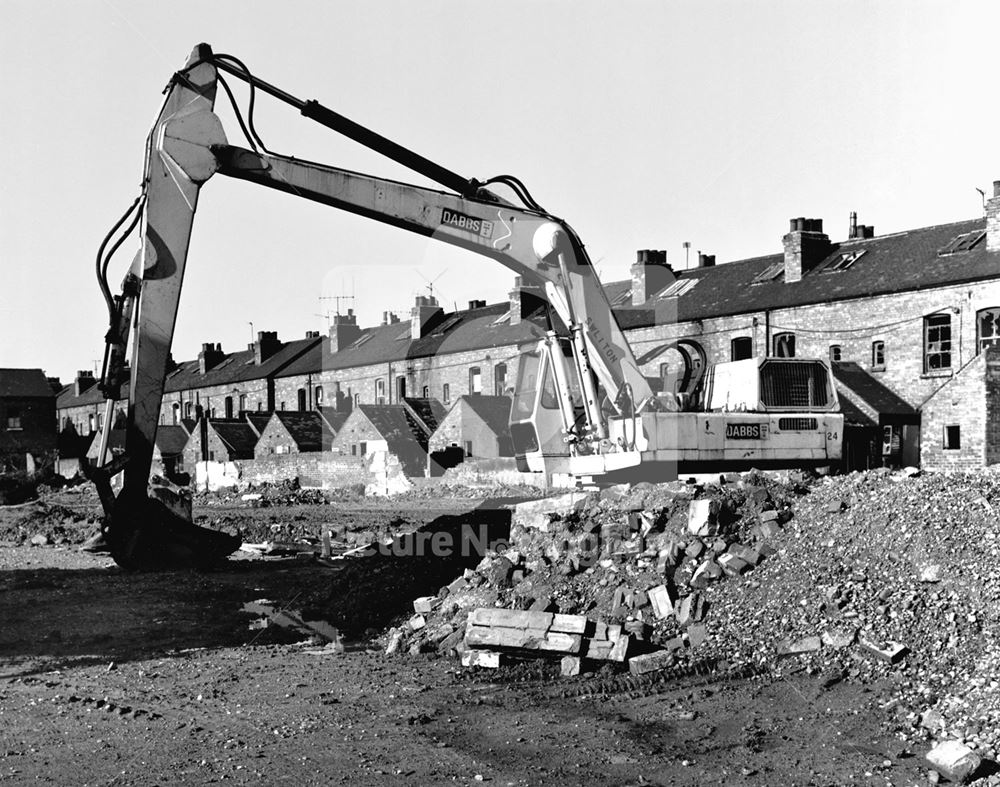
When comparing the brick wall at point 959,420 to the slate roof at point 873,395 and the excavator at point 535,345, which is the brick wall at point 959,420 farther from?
the excavator at point 535,345

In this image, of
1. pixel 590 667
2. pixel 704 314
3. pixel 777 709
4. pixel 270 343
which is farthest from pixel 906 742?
pixel 270 343

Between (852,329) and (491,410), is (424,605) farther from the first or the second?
(491,410)

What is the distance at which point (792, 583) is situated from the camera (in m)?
10.7

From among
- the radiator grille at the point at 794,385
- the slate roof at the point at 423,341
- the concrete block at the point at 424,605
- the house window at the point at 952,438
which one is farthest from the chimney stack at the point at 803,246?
the concrete block at the point at 424,605

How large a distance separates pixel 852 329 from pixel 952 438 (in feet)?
17.3

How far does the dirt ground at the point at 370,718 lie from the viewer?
25.6ft

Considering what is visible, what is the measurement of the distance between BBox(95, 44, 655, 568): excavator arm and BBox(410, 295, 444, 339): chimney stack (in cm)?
3799

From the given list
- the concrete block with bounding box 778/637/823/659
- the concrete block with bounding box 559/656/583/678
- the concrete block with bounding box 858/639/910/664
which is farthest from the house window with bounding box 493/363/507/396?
the concrete block with bounding box 858/639/910/664

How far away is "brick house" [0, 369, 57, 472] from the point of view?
183 feet

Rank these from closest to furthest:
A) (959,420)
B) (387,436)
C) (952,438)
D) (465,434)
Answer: (959,420)
(952,438)
(465,434)
(387,436)

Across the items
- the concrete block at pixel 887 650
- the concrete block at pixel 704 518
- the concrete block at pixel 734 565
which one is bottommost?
the concrete block at pixel 887 650

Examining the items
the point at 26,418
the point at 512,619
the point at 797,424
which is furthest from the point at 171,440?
the point at 512,619

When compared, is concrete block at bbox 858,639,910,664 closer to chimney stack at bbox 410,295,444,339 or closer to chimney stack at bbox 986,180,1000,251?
chimney stack at bbox 986,180,1000,251

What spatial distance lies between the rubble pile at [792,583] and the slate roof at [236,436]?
38776mm
